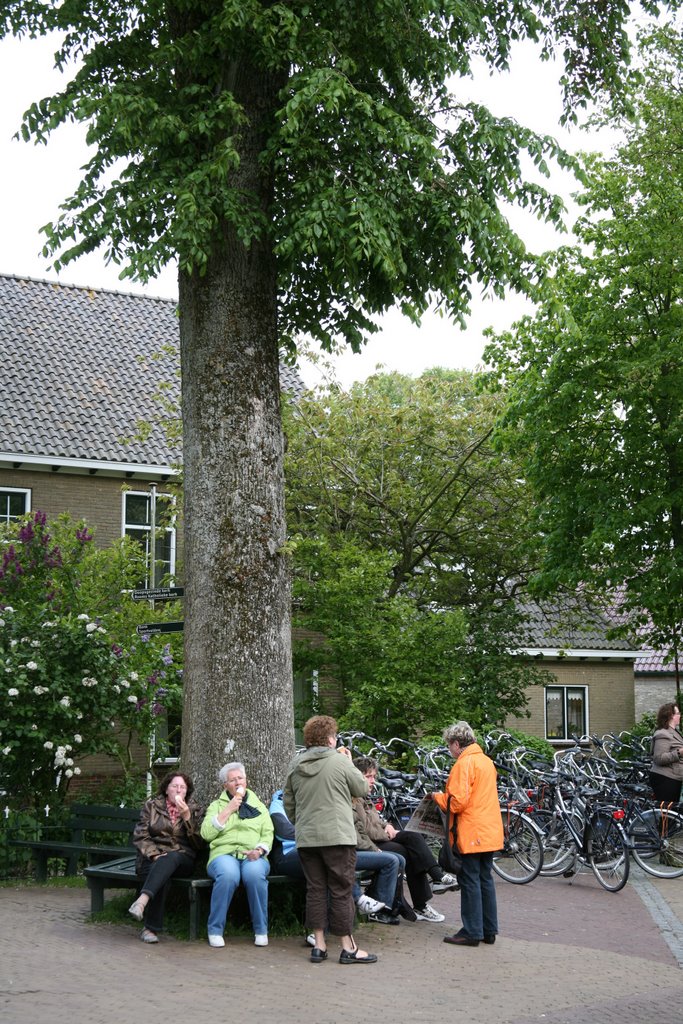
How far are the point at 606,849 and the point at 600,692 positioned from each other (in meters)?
22.4

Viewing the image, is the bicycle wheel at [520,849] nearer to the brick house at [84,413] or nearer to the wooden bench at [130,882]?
the wooden bench at [130,882]

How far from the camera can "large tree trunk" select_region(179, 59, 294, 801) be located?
10.1 meters

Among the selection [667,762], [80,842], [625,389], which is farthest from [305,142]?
[625,389]

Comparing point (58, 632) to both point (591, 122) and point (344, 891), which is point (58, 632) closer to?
point (344, 891)

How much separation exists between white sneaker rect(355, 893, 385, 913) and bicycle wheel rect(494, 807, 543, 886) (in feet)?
12.0

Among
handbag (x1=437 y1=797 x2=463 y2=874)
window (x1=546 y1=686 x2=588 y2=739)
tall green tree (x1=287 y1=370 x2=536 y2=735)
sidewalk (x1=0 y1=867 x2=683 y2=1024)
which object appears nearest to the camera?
sidewalk (x1=0 y1=867 x2=683 y2=1024)

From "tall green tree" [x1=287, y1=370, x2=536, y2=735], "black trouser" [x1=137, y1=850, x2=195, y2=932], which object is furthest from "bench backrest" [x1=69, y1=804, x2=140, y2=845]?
"tall green tree" [x1=287, y1=370, x2=536, y2=735]

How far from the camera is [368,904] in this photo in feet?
33.1

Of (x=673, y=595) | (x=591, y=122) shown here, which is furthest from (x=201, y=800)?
(x=591, y=122)

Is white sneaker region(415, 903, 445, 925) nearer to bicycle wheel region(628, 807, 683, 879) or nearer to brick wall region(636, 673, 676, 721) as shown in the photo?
bicycle wheel region(628, 807, 683, 879)

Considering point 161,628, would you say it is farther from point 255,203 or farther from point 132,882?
point 255,203

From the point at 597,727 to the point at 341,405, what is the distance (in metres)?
15.7

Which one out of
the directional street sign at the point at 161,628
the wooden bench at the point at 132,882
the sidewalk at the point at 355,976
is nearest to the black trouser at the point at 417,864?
the sidewalk at the point at 355,976

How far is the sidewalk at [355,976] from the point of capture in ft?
24.1
